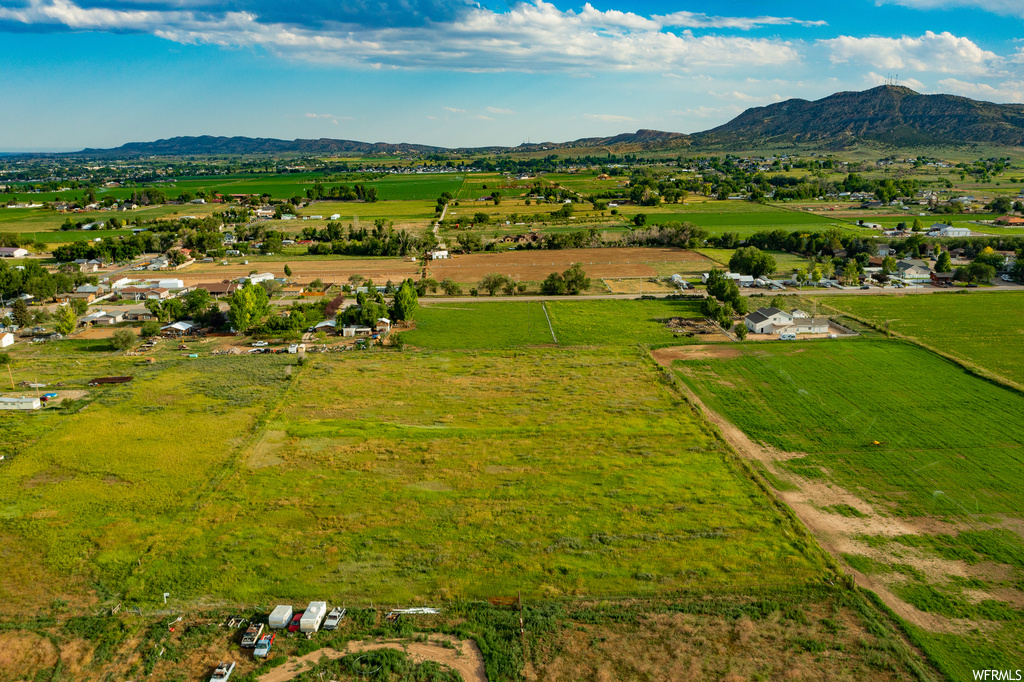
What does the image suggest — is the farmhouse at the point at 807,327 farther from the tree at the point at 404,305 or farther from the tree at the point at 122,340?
the tree at the point at 122,340

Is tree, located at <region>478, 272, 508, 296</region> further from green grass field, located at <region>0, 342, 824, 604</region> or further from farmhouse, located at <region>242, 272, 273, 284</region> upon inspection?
farmhouse, located at <region>242, 272, 273, 284</region>

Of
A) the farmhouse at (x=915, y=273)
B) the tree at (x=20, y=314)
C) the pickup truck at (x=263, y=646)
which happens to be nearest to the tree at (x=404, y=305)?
the tree at (x=20, y=314)

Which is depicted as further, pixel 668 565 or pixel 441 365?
pixel 441 365

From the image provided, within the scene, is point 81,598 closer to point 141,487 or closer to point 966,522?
point 141,487

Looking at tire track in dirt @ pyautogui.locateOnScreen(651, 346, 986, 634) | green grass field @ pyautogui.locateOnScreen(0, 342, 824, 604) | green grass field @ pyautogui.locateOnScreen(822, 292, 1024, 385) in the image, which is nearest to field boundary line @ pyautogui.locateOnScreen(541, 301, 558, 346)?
green grass field @ pyautogui.locateOnScreen(0, 342, 824, 604)

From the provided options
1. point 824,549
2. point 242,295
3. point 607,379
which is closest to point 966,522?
point 824,549

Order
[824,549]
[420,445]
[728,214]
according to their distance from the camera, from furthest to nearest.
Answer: [728,214]
[420,445]
[824,549]

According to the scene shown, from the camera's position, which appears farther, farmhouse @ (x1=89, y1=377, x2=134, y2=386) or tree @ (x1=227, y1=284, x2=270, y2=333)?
tree @ (x1=227, y1=284, x2=270, y2=333)
